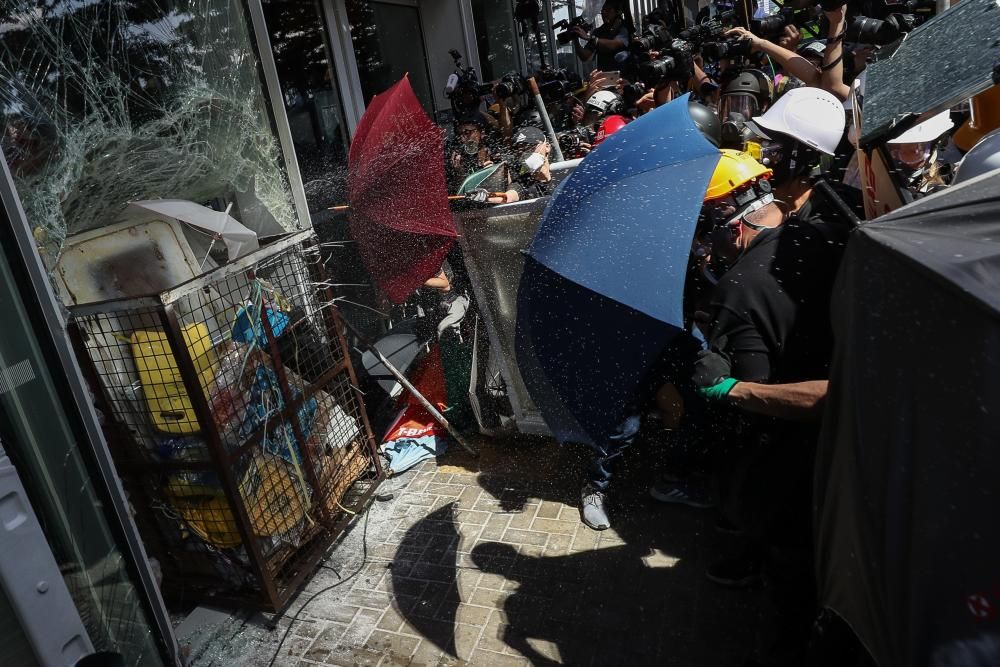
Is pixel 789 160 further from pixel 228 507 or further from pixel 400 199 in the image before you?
pixel 228 507

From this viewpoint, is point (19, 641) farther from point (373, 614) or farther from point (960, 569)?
point (960, 569)

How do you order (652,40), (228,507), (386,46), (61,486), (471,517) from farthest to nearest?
(386,46)
(652,40)
(471,517)
(228,507)
(61,486)

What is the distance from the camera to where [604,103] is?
561cm

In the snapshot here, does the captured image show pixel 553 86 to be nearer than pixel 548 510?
No

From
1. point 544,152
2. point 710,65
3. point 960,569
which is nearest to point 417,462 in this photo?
point 544,152

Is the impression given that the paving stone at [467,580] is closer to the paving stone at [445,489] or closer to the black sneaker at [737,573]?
Result: the paving stone at [445,489]

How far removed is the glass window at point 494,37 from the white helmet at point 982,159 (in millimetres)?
6832

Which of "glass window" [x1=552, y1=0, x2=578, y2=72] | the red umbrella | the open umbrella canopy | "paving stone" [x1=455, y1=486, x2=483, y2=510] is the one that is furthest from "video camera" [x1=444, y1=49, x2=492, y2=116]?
"glass window" [x1=552, y1=0, x2=578, y2=72]

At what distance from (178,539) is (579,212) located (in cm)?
252

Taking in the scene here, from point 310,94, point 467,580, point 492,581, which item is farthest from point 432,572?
point 310,94

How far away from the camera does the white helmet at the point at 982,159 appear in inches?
75.2

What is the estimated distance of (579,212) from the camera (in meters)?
2.15

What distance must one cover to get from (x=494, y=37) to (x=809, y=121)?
679 cm

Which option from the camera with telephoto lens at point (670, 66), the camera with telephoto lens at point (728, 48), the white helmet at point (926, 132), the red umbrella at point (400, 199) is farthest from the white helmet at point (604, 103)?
the white helmet at point (926, 132)
